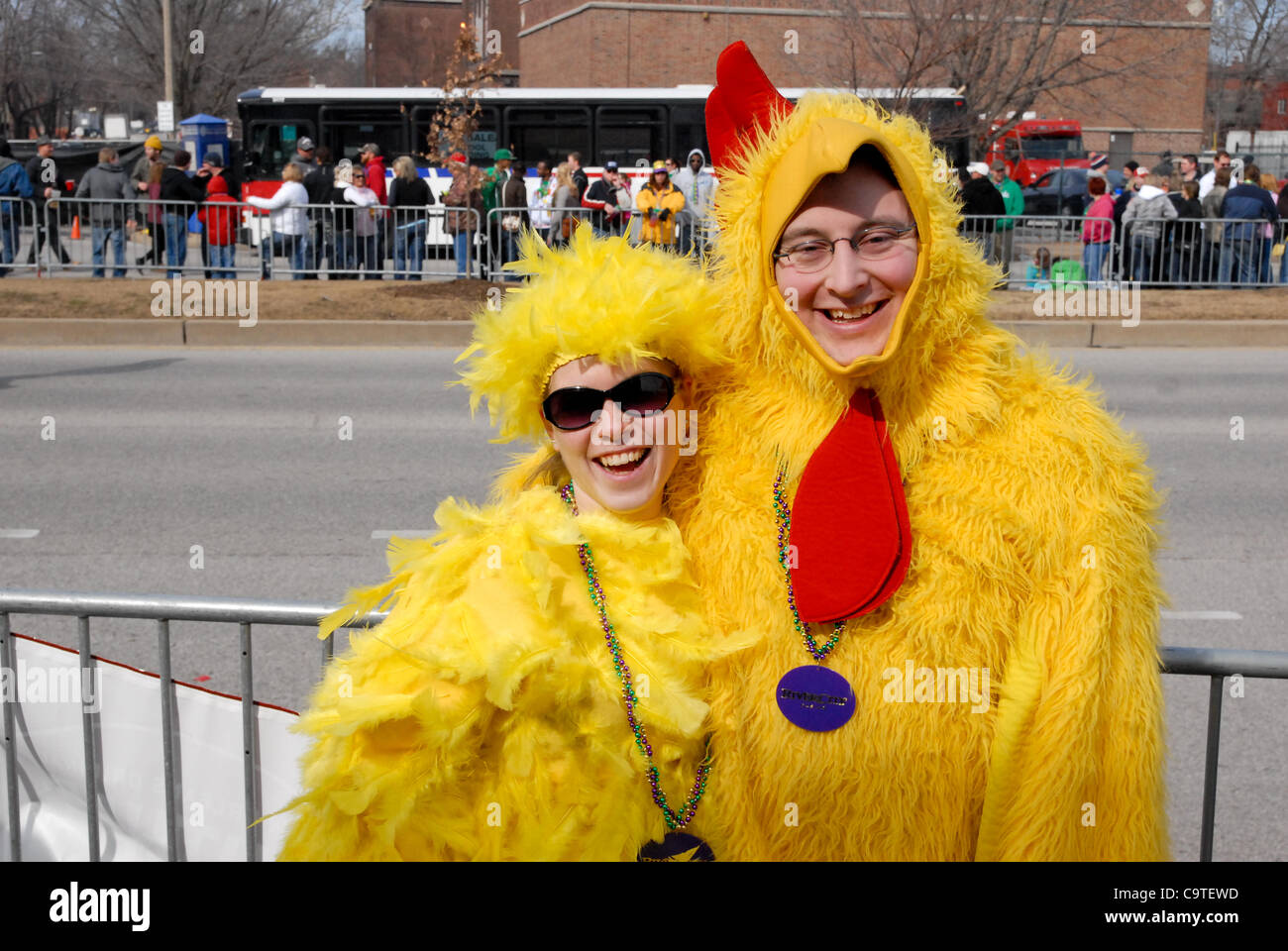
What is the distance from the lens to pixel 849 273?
209cm

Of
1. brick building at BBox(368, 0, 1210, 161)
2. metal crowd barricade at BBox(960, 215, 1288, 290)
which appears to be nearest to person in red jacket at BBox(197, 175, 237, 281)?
metal crowd barricade at BBox(960, 215, 1288, 290)

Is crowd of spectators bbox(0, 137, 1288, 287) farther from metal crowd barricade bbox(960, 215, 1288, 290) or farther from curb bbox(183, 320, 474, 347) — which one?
curb bbox(183, 320, 474, 347)

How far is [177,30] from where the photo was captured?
117 feet

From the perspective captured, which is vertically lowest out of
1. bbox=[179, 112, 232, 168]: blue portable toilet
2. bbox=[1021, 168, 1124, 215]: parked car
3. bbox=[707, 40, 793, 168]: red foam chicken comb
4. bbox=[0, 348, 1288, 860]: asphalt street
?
bbox=[0, 348, 1288, 860]: asphalt street

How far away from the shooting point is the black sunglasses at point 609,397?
A: 7.00 ft

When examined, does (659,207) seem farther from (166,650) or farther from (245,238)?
(166,650)

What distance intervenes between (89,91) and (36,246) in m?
42.2

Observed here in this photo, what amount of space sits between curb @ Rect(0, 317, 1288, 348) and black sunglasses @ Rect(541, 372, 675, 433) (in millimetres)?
11179

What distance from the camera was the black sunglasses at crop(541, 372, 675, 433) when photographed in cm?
213

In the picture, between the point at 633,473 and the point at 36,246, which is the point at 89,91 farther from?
the point at 633,473

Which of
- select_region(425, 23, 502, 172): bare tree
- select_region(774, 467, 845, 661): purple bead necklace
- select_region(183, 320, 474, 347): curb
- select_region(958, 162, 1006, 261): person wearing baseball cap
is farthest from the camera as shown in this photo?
select_region(425, 23, 502, 172): bare tree

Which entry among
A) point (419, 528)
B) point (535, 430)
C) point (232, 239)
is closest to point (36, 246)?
point (232, 239)

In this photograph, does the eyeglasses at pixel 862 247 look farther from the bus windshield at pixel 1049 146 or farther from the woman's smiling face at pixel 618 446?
the bus windshield at pixel 1049 146

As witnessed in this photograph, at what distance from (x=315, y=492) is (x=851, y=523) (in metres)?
6.16
